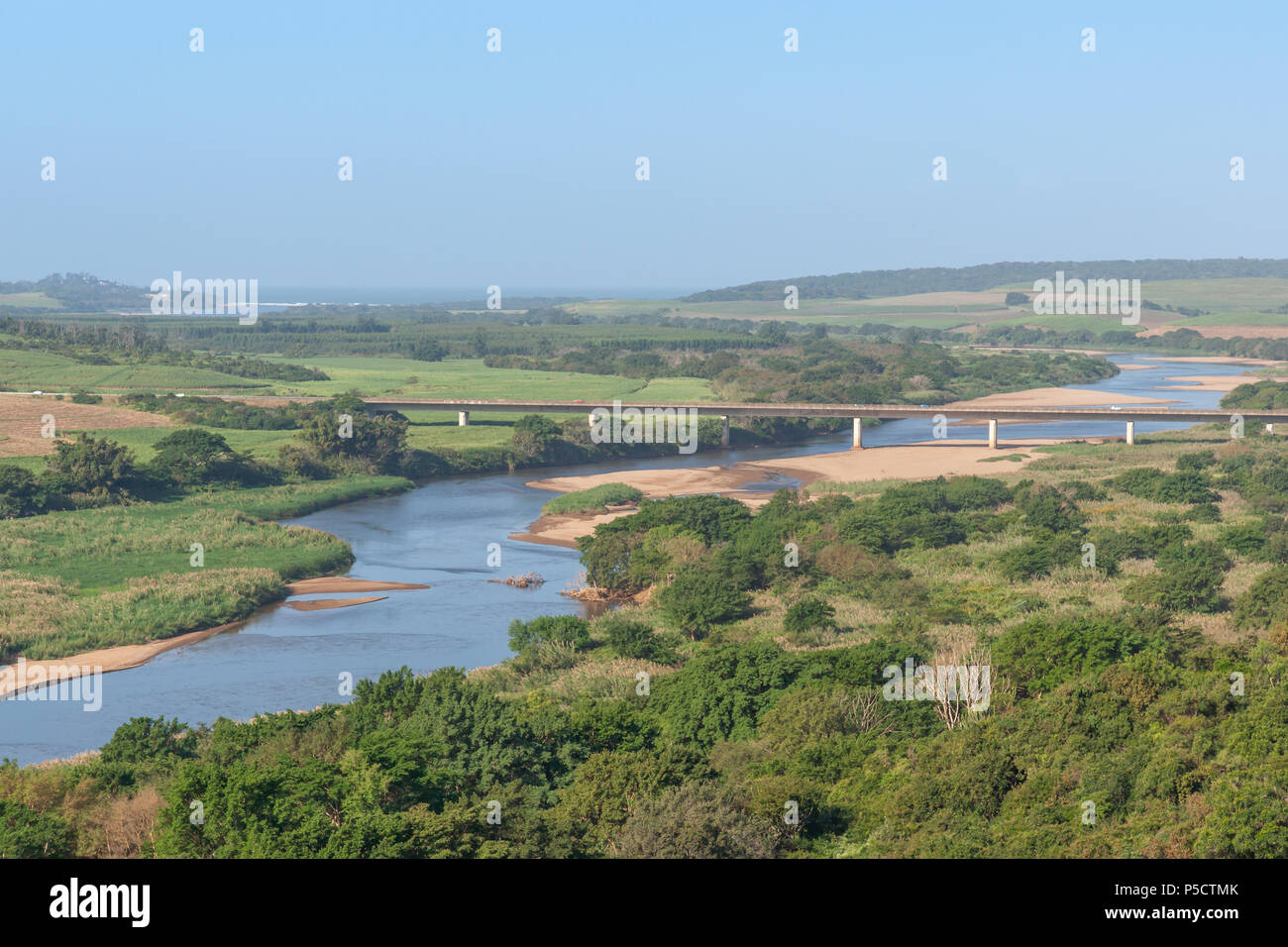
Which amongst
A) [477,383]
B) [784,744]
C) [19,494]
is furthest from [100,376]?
[784,744]

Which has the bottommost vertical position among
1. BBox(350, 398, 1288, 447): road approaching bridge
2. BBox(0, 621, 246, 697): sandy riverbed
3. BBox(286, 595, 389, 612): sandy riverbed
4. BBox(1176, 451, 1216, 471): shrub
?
BBox(0, 621, 246, 697): sandy riverbed

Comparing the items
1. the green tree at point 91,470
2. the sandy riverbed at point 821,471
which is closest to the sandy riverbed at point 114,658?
the sandy riverbed at point 821,471

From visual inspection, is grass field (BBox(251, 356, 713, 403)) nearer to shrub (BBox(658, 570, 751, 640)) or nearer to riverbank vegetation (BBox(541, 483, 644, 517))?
riverbank vegetation (BBox(541, 483, 644, 517))

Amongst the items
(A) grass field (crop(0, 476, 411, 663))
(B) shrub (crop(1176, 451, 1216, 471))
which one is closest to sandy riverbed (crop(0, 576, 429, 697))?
(A) grass field (crop(0, 476, 411, 663))

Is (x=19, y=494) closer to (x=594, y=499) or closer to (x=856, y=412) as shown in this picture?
(x=594, y=499)
